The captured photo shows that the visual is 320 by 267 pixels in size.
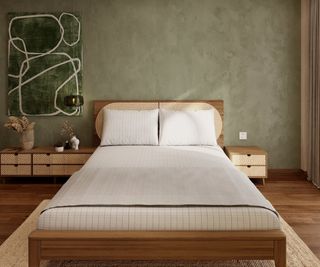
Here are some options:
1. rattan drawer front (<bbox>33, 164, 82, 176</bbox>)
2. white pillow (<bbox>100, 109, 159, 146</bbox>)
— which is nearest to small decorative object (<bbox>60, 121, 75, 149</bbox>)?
rattan drawer front (<bbox>33, 164, 82, 176</bbox>)

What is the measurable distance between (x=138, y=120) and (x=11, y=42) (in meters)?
1.83

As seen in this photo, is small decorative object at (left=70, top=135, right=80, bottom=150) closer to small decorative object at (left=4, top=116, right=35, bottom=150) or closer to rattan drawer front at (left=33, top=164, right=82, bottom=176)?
rattan drawer front at (left=33, top=164, right=82, bottom=176)

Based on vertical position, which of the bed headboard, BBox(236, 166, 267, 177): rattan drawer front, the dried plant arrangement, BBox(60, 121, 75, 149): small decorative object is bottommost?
BBox(236, 166, 267, 177): rattan drawer front

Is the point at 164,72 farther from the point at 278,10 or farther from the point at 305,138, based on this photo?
the point at 305,138

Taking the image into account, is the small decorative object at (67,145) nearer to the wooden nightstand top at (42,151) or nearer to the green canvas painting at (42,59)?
the wooden nightstand top at (42,151)

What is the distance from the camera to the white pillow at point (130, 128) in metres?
4.92

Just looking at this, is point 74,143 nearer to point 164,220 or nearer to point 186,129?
point 186,129

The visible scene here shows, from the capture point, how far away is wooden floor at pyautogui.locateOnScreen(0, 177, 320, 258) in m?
3.55

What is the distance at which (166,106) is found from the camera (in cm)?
537

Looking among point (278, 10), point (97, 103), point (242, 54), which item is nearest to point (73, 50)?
point (97, 103)

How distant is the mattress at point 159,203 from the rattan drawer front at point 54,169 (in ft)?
5.81

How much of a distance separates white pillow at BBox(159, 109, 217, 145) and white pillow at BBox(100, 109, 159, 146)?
11 cm

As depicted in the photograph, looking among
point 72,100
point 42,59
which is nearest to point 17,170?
point 72,100

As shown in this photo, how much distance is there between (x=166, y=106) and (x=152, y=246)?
9.97 ft
